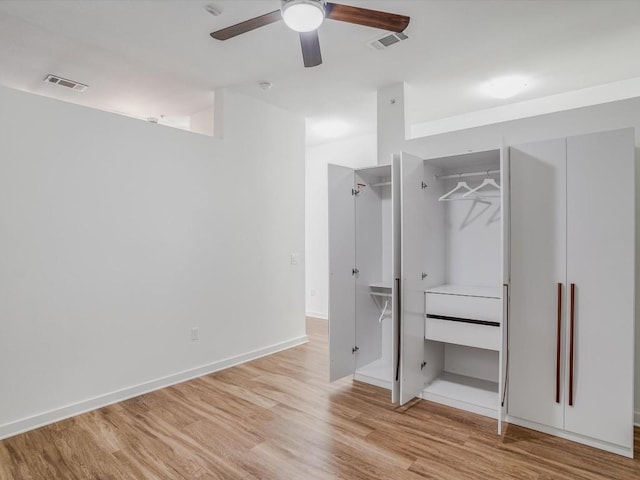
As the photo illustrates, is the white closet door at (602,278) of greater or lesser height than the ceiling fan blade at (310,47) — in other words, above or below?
below

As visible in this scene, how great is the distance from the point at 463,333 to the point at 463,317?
13cm

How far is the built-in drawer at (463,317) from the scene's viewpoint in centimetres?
298

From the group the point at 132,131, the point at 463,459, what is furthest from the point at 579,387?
the point at 132,131

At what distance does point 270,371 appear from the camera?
4008mm

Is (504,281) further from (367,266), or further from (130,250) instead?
(130,250)

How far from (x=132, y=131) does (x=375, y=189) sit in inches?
95.7

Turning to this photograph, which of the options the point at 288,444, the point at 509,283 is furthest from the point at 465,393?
the point at 288,444

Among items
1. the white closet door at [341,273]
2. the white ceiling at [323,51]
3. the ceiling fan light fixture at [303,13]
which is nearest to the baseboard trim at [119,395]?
the white closet door at [341,273]

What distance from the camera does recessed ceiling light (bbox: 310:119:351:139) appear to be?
530cm

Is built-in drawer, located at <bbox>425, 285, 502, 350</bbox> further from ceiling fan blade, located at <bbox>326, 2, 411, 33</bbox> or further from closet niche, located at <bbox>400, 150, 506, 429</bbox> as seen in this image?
ceiling fan blade, located at <bbox>326, 2, 411, 33</bbox>

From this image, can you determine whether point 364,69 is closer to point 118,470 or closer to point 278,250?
point 278,250

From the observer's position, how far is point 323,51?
323 centimetres

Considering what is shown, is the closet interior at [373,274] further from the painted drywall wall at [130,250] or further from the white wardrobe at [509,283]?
the painted drywall wall at [130,250]

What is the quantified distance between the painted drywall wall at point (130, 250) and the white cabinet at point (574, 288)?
2802mm
